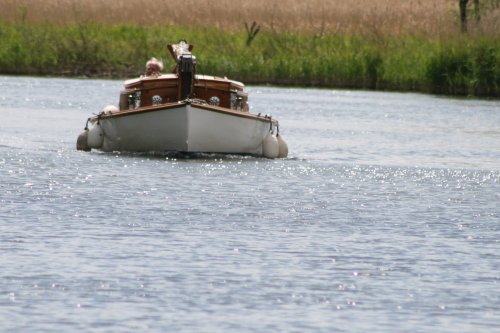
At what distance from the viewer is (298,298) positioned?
14906mm

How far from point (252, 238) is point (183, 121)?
33.4ft

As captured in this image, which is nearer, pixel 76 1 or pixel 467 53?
pixel 467 53

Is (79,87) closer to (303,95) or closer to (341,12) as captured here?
(303,95)

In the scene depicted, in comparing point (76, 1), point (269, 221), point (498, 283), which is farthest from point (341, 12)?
point (498, 283)

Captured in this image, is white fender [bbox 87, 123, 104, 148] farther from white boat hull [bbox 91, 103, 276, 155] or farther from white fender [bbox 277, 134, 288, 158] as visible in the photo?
white fender [bbox 277, 134, 288, 158]

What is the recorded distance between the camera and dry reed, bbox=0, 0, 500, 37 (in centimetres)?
5709

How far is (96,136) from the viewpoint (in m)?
29.9

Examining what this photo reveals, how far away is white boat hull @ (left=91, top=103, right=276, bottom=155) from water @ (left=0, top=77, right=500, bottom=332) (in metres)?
0.33

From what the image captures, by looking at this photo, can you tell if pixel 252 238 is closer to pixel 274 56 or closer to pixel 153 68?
pixel 153 68

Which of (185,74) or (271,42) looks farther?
(271,42)

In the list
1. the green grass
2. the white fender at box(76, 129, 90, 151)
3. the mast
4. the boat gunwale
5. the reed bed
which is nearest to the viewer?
the boat gunwale

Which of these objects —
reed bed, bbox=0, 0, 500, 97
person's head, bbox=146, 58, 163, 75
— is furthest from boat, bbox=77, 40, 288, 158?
reed bed, bbox=0, 0, 500, 97

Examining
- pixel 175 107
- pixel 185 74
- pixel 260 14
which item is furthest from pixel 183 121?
pixel 260 14

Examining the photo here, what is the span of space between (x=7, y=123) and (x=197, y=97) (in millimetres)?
7057
